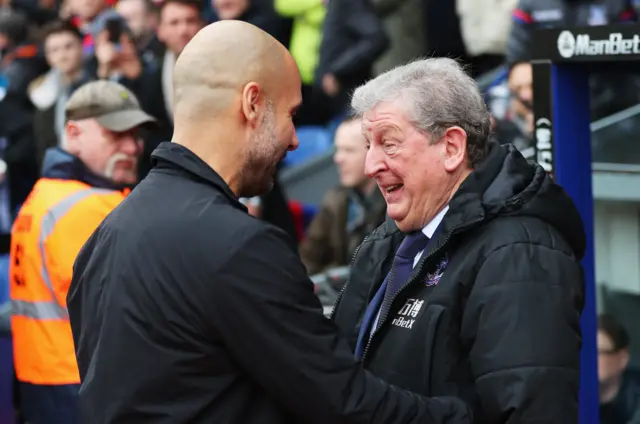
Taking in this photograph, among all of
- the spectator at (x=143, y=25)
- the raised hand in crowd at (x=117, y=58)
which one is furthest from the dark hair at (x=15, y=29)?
the raised hand in crowd at (x=117, y=58)

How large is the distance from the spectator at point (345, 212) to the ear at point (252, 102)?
399 cm

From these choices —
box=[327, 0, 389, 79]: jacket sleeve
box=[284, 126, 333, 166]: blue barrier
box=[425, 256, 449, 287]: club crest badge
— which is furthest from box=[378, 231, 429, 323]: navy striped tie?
box=[284, 126, 333, 166]: blue barrier

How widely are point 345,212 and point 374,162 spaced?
4010 mm

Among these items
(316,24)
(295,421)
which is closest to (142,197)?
(295,421)

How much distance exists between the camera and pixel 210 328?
7.82 ft

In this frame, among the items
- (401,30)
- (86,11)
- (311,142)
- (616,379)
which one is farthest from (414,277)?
(86,11)

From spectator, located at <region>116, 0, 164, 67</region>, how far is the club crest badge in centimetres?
636

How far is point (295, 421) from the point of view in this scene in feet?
8.34

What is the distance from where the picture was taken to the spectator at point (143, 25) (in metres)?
9.09

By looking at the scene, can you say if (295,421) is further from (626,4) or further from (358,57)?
(358,57)

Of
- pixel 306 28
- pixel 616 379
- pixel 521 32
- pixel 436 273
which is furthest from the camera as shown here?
pixel 306 28

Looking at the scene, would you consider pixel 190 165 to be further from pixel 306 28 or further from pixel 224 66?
pixel 306 28

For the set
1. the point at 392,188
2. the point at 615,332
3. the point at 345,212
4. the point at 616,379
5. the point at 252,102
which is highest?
the point at 252,102

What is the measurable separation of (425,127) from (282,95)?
406 mm
